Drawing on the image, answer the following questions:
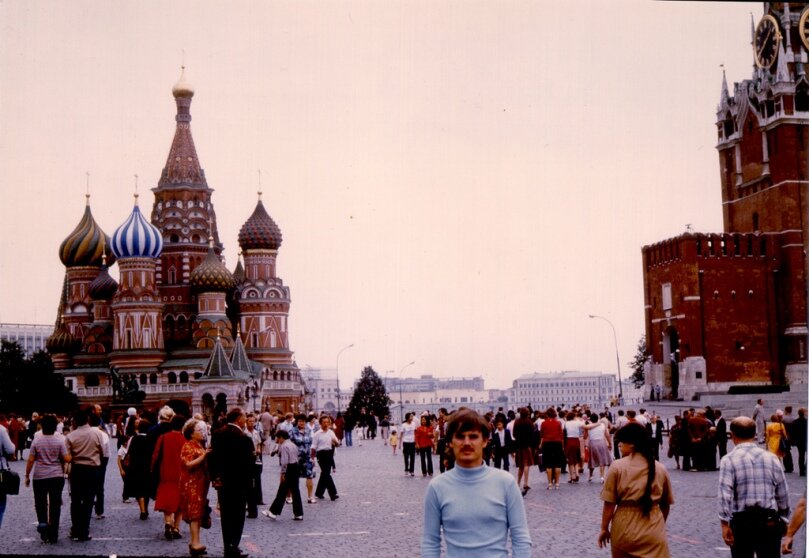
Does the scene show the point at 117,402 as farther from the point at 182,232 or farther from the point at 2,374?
the point at 182,232

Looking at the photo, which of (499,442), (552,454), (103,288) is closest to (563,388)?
(103,288)

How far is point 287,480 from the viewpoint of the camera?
1527cm

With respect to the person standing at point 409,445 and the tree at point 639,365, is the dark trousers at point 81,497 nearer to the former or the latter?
Answer: the person standing at point 409,445

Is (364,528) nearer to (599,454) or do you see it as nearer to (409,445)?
(599,454)

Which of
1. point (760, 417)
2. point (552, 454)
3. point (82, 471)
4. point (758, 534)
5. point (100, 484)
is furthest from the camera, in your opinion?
point (760, 417)

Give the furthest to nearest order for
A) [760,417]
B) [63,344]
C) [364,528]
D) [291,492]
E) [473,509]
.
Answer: [63,344], [760,417], [291,492], [364,528], [473,509]

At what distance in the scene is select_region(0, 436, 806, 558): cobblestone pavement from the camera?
11.6m

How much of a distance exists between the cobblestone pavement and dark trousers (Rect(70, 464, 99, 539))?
0.19 meters

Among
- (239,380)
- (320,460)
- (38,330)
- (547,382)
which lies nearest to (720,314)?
(239,380)

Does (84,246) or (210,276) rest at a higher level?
(84,246)

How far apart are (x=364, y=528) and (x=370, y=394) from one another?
77.4 metres

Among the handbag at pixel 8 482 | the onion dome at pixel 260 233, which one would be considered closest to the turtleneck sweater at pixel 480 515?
the handbag at pixel 8 482

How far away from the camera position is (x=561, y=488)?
19.5m

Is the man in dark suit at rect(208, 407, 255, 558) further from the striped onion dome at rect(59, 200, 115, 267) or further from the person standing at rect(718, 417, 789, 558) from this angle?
the striped onion dome at rect(59, 200, 115, 267)
